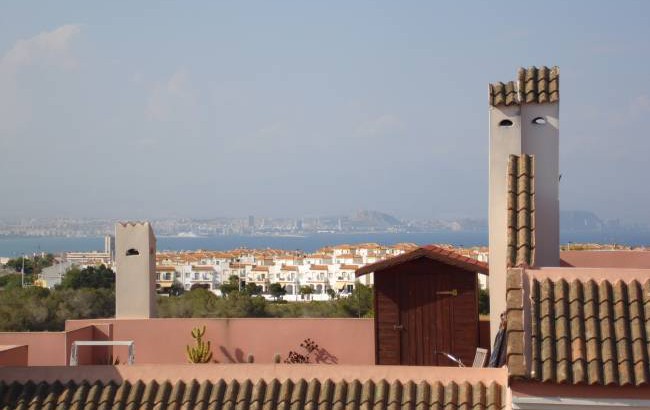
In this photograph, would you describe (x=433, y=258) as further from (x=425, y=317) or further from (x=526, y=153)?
(x=526, y=153)

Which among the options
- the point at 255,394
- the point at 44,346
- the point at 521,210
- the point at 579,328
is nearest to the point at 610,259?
the point at 521,210

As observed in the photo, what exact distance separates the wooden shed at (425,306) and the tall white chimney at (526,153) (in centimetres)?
80

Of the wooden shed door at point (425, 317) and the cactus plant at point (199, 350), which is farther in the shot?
the cactus plant at point (199, 350)

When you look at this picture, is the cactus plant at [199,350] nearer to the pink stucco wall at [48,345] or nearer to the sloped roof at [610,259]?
the pink stucco wall at [48,345]

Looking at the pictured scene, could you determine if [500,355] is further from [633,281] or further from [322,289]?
[322,289]

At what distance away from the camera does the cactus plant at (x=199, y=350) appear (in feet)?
33.5

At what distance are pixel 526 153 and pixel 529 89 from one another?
64cm

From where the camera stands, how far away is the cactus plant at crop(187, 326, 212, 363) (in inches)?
402

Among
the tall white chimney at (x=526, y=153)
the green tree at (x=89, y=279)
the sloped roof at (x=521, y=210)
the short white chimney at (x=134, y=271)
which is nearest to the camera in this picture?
the sloped roof at (x=521, y=210)

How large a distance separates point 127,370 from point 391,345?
3.37 meters

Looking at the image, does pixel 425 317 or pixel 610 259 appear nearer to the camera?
pixel 425 317

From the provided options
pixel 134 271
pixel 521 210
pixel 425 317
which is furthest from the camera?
pixel 134 271

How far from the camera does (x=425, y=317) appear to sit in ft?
31.1

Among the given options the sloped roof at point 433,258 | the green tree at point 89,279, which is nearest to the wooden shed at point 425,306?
the sloped roof at point 433,258
